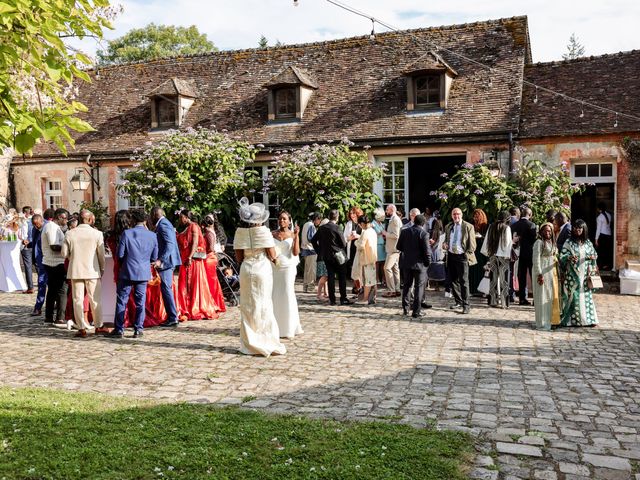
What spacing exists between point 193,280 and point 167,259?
1019 mm

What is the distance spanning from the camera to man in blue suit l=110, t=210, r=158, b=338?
935cm

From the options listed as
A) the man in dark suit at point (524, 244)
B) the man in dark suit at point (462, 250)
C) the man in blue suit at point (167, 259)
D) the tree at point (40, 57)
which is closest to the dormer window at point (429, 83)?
the man in dark suit at point (524, 244)

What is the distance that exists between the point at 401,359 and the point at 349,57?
48.0 ft

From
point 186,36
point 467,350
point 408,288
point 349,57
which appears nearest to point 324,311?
point 408,288

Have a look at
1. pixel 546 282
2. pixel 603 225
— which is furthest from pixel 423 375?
pixel 603 225

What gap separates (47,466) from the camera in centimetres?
445

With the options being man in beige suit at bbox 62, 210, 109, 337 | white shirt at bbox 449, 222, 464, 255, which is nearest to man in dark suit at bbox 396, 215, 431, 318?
white shirt at bbox 449, 222, 464, 255

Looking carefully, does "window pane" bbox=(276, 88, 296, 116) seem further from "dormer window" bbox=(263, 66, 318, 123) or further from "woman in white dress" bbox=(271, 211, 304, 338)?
"woman in white dress" bbox=(271, 211, 304, 338)

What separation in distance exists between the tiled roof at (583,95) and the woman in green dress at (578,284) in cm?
639

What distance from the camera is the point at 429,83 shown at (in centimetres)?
1809

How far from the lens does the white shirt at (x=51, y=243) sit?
10648mm

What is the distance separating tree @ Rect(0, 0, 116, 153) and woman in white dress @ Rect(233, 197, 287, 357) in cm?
354

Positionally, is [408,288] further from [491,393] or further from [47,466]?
[47,466]

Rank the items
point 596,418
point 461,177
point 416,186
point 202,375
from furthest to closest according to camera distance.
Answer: point 416,186 < point 461,177 < point 202,375 < point 596,418
